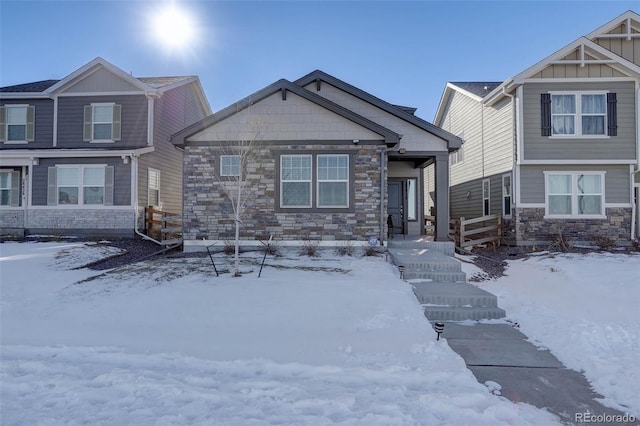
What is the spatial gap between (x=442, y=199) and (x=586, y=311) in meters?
5.70

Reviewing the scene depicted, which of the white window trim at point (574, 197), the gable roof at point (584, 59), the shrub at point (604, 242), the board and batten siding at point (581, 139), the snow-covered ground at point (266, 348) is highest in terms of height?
the gable roof at point (584, 59)

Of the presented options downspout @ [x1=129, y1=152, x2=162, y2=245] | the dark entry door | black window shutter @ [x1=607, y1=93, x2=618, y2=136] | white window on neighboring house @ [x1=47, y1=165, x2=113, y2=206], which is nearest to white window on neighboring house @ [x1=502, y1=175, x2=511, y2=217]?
black window shutter @ [x1=607, y1=93, x2=618, y2=136]

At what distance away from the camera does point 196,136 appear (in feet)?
35.7

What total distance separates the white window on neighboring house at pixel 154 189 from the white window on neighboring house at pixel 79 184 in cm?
152

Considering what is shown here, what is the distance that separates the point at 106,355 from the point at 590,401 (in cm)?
514

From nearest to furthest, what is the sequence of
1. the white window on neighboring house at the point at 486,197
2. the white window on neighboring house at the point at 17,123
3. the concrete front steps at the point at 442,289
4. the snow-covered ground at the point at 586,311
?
the snow-covered ground at the point at 586,311 < the concrete front steps at the point at 442,289 < the white window on neighboring house at the point at 486,197 < the white window on neighboring house at the point at 17,123

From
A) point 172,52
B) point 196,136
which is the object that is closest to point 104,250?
point 196,136

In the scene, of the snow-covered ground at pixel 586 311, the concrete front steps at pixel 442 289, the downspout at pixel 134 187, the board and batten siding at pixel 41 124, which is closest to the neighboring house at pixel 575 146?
the snow-covered ground at pixel 586 311

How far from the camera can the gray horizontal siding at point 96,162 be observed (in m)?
14.0

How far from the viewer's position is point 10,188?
14.7 m

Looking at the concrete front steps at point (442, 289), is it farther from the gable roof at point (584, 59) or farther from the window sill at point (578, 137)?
the gable roof at point (584, 59)

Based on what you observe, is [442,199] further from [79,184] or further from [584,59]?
[79,184]

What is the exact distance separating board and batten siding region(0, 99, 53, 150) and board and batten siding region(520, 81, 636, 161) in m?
18.3

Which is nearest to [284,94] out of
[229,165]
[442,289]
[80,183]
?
[229,165]
